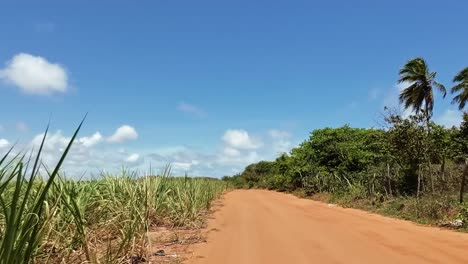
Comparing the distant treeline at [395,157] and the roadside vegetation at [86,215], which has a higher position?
the distant treeline at [395,157]

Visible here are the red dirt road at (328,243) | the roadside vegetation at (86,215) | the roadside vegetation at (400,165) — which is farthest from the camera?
the roadside vegetation at (400,165)

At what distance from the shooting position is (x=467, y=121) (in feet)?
86.2

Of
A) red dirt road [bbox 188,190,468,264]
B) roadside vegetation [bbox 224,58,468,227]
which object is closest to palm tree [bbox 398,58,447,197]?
roadside vegetation [bbox 224,58,468,227]

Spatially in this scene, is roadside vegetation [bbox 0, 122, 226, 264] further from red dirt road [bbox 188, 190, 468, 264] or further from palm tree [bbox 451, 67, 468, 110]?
palm tree [bbox 451, 67, 468, 110]

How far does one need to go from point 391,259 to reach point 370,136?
24887mm

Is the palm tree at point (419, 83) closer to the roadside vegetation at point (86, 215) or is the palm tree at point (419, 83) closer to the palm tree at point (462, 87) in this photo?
the palm tree at point (462, 87)

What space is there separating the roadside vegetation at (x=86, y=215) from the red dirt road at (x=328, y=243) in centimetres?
128

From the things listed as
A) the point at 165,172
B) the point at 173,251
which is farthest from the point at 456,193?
the point at 173,251

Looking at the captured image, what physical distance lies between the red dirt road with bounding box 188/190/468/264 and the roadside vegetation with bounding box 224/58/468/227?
6.46 ft

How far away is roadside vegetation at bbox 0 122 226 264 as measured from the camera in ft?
9.62

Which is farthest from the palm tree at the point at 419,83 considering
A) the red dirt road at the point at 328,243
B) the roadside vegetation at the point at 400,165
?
the red dirt road at the point at 328,243

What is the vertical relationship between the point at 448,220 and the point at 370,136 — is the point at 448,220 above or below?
below

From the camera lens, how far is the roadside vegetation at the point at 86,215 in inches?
115

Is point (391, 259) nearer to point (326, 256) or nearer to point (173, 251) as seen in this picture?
point (326, 256)
